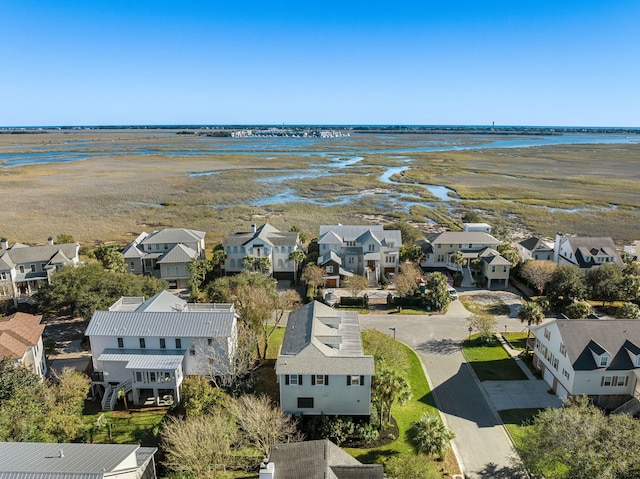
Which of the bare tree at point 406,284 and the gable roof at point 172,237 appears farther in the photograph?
the gable roof at point 172,237

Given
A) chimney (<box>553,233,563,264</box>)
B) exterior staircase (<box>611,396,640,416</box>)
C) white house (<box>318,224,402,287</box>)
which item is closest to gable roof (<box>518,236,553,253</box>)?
chimney (<box>553,233,563,264</box>)

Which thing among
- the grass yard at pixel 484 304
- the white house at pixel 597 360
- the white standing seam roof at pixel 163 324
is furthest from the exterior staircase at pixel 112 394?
the grass yard at pixel 484 304

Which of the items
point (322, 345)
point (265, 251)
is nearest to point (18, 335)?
point (322, 345)

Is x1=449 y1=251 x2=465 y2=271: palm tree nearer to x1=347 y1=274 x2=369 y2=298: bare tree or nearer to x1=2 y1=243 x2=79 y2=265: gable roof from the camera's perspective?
x1=347 y1=274 x2=369 y2=298: bare tree

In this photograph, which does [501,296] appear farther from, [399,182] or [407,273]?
[399,182]

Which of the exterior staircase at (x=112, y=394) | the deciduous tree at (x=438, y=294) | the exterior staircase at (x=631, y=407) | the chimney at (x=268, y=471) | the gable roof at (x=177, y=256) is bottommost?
the exterior staircase at (x=112, y=394)

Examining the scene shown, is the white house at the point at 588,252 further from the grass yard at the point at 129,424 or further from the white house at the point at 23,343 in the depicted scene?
the white house at the point at 23,343
